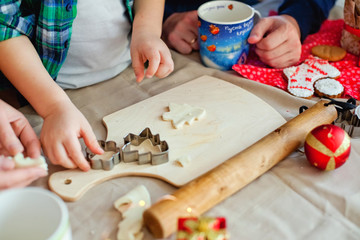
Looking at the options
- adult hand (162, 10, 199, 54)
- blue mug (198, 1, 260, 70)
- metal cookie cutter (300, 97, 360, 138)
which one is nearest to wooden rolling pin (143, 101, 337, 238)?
metal cookie cutter (300, 97, 360, 138)

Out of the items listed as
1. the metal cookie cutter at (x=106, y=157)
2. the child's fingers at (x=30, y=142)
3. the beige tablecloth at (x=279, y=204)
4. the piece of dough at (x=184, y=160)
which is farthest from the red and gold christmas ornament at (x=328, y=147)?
the child's fingers at (x=30, y=142)

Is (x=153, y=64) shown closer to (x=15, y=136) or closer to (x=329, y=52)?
(x=15, y=136)

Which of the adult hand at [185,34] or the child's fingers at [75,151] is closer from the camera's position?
the child's fingers at [75,151]

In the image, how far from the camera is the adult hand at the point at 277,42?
0.81 meters

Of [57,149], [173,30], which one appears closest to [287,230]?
[57,149]

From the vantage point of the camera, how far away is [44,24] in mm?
681

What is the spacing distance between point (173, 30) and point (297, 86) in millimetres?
321

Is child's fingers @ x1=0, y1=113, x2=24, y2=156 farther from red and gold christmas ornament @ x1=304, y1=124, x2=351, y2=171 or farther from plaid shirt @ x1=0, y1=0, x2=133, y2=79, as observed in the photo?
red and gold christmas ornament @ x1=304, y1=124, x2=351, y2=171

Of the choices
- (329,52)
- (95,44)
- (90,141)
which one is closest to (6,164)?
(90,141)

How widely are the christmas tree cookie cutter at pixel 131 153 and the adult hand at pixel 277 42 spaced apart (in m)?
0.33

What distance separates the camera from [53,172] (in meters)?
0.58

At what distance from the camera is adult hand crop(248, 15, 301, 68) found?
812 mm

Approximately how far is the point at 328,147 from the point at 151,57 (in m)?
0.32

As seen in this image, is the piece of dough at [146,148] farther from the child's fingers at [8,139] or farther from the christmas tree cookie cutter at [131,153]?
the child's fingers at [8,139]
